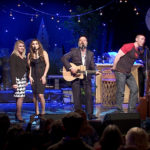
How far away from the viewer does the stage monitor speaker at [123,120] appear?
5891 mm

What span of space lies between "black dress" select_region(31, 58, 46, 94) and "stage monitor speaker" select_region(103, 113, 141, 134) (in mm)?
2239

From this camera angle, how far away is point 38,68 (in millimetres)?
7777

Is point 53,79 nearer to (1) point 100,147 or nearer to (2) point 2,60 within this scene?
(2) point 2,60

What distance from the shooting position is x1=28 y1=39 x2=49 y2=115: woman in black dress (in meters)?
7.73

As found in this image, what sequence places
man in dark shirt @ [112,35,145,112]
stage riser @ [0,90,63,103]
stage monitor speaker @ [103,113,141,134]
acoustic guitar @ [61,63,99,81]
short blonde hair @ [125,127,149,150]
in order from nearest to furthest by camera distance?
1. short blonde hair @ [125,127,149,150]
2. stage monitor speaker @ [103,113,141,134]
3. acoustic guitar @ [61,63,99,81]
4. man in dark shirt @ [112,35,145,112]
5. stage riser @ [0,90,63,103]

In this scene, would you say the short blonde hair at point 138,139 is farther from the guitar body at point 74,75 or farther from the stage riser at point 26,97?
the stage riser at point 26,97

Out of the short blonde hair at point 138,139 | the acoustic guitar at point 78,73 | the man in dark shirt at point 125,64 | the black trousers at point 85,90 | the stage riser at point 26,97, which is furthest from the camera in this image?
the stage riser at point 26,97

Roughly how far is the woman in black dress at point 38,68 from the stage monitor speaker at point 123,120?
222cm

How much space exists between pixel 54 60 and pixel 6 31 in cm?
263

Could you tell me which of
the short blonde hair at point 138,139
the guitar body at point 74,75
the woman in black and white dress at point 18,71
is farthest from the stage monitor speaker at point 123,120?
the woman in black and white dress at point 18,71

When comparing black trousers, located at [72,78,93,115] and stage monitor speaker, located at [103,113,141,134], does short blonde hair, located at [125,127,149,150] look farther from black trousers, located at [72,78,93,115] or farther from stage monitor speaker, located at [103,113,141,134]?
black trousers, located at [72,78,93,115]

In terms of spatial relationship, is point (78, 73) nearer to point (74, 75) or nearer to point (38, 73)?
point (74, 75)

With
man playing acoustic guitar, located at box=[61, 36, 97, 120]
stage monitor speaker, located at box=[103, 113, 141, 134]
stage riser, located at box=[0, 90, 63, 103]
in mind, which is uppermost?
man playing acoustic guitar, located at box=[61, 36, 97, 120]

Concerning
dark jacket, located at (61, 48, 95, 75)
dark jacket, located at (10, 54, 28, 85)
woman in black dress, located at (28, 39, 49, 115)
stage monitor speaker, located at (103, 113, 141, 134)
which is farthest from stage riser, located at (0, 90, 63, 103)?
stage monitor speaker, located at (103, 113, 141, 134)
